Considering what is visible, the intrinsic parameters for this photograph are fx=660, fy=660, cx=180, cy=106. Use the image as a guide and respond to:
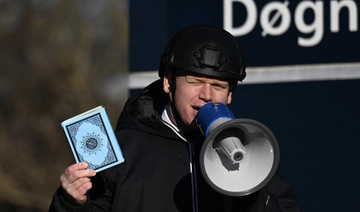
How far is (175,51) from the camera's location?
3.24m

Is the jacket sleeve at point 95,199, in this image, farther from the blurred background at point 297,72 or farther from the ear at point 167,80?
the blurred background at point 297,72

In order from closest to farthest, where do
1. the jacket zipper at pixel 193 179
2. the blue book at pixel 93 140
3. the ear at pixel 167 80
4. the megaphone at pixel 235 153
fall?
1. the megaphone at pixel 235 153
2. the blue book at pixel 93 140
3. the jacket zipper at pixel 193 179
4. the ear at pixel 167 80

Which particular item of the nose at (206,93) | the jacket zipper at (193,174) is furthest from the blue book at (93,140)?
the nose at (206,93)

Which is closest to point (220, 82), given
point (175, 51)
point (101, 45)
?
point (175, 51)

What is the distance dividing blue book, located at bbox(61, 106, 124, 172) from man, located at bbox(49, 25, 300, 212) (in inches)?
3.3

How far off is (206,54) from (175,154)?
0.49m

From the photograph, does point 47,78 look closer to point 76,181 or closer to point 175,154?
point 175,154

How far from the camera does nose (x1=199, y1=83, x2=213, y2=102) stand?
9.95 ft

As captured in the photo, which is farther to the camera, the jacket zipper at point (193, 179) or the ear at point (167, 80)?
the ear at point (167, 80)

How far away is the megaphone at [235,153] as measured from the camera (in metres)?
2.75

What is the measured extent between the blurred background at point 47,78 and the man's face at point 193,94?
653cm

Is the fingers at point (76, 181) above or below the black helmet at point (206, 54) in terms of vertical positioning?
below

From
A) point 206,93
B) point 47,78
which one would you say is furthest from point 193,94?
point 47,78

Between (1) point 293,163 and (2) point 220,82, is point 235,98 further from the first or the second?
(2) point 220,82
